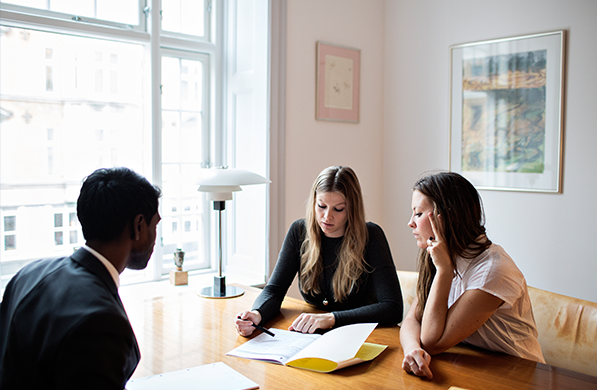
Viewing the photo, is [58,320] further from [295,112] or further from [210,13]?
[210,13]

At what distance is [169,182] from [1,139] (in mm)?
944

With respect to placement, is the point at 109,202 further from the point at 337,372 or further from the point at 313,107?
the point at 313,107

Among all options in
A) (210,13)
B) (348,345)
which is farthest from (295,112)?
(348,345)

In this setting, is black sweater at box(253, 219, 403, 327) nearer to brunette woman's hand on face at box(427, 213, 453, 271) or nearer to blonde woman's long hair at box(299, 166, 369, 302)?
blonde woman's long hair at box(299, 166, 369, 302)

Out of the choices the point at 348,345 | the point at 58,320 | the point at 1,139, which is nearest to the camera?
the point at 58,320

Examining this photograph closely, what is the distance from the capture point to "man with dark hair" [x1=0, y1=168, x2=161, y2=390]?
0.84 metres

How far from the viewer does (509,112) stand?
10.2 feet

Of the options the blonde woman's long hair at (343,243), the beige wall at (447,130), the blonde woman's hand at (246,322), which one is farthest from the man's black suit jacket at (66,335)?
the beige wall at (447,130)

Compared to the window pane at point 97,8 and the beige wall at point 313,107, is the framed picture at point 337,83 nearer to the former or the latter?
the beige wall at point 313,107

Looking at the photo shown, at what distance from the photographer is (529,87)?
3014 millimetres

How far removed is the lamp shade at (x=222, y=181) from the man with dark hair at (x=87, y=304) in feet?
3.36

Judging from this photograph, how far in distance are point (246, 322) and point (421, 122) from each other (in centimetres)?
245

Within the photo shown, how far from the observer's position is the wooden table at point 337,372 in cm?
127

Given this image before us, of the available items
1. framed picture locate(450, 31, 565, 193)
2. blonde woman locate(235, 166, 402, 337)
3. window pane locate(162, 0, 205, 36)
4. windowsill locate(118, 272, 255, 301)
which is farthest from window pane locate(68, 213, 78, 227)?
framed picture locate(450, 31, 565, 193)
